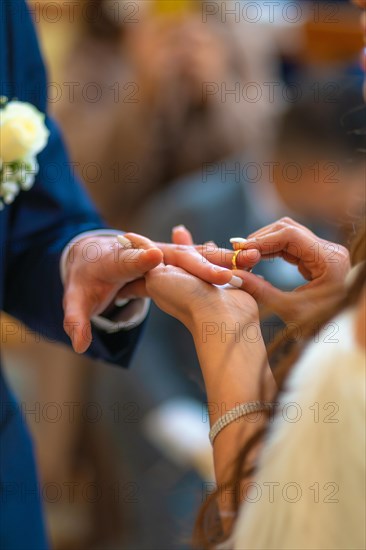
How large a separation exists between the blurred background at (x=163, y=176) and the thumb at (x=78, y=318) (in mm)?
680

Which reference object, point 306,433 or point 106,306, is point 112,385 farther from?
point 306,433

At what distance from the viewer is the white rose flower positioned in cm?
79

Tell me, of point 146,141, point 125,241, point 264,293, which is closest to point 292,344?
point 264,293

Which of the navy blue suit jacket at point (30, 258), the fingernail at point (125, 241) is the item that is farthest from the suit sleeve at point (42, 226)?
the fingernail at point (125, 241)

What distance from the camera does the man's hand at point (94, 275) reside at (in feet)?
2.43

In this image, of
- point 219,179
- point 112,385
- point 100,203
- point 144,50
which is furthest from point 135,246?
point 144,50

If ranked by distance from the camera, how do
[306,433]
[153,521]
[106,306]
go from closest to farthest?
1. [306,433]
2. [106,306]
3. [153,521]

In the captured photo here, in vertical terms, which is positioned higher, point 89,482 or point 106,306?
point 106,306

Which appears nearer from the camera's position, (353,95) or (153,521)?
(353,95)

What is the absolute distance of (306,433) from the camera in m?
0.60

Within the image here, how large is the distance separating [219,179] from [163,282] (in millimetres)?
1235

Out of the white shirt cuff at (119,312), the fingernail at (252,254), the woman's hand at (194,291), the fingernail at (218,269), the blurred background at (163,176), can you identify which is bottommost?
the blurred background at (163,176)

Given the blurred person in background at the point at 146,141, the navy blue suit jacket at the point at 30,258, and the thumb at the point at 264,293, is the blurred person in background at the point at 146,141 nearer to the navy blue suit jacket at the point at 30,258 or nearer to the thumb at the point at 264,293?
the navy blue suit jacket at the point at 30,258

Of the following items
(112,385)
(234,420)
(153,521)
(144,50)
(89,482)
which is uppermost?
(234,420)
